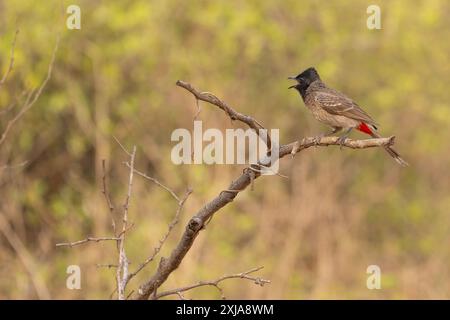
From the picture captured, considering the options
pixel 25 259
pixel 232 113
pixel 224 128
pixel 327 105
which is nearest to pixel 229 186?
Answer: pixel 232 113

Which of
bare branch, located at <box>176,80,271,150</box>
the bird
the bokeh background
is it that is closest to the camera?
bare branch, located at <box>176,80,271,150</box>

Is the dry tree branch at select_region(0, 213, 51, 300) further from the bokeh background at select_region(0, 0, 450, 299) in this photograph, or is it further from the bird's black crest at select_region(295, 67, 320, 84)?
the bird's black crest at select_region(295, 67, 320, 84)

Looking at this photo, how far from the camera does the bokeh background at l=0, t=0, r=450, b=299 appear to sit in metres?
9.81

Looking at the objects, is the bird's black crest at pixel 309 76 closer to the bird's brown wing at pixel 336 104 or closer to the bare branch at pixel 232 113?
the bird's brown wing at pixel 336 104

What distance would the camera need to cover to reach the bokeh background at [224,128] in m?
9.81

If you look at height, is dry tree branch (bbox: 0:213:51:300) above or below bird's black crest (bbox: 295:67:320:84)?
below

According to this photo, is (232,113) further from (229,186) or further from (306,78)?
(306,78)

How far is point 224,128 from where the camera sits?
10297 millimetres

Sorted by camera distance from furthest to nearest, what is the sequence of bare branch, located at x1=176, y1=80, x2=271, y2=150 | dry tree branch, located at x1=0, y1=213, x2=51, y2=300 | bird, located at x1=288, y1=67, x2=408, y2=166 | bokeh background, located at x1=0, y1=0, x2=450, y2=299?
bokeh background, located at x1=0, y1=0, x2=450, y2=299 → dry tree branch, located at x1=0, y1=213, x2=51, y2=300 → bird, located at x1=288, y1=67, x2=408, y2=166 → bare branch, located at x1=176, y1=80, x2=271, y2=150

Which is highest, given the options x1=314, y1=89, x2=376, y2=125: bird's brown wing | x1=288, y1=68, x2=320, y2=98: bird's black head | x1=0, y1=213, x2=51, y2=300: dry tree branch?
x1=288, y1=68, x2=320, y2=98: bird's black head

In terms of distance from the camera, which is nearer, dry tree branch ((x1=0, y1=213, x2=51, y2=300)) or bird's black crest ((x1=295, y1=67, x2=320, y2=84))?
bird's black crest ((x1=295, y1=67, x2=320, y2=84))

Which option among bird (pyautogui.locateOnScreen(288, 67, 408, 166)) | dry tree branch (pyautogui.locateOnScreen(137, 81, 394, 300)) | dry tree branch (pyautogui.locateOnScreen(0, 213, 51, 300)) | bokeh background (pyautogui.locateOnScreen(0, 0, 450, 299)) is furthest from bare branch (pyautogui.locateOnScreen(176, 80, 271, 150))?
bokeh background (pyautogui.locateOnScreen(0, 0, 450, 299))

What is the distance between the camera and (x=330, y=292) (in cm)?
1034

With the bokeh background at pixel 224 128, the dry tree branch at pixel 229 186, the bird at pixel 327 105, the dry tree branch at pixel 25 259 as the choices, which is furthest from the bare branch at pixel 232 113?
the bokeh background at pixel 224 128
